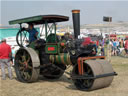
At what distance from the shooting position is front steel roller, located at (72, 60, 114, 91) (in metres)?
4.73

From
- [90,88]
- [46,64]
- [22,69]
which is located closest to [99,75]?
[90,88]

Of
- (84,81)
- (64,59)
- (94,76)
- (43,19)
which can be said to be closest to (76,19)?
(43,19)

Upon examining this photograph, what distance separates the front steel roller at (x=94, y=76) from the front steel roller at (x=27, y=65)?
1.16 metres

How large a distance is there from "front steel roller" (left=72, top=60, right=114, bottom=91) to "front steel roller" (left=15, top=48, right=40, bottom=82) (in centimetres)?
116

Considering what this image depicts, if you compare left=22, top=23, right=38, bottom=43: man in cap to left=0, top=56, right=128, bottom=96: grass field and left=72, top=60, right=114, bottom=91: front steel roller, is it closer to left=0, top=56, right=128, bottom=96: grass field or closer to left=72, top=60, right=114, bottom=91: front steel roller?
left=0, top=56, right=128, bottom=96: grass field

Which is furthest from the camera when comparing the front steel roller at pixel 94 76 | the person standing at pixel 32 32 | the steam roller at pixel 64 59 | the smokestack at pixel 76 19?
the person standing at pixel 32 32

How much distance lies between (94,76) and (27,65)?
225 cm

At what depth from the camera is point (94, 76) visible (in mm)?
4645

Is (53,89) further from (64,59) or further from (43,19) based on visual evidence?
(43,19)

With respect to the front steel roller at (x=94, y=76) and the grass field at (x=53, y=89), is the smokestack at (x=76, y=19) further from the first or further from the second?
the grass field at (x=53, y=89)

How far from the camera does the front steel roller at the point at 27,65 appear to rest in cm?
577

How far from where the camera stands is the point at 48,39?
19.9ft

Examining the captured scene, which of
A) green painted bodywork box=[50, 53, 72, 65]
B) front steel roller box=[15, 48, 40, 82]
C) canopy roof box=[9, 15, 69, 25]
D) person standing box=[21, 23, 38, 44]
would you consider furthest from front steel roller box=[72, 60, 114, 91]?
person standing box=[21, 23, 38, 44]

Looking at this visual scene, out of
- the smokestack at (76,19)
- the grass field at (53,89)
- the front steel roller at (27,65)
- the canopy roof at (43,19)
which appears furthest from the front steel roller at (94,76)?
the canopy roof at (43,19)
